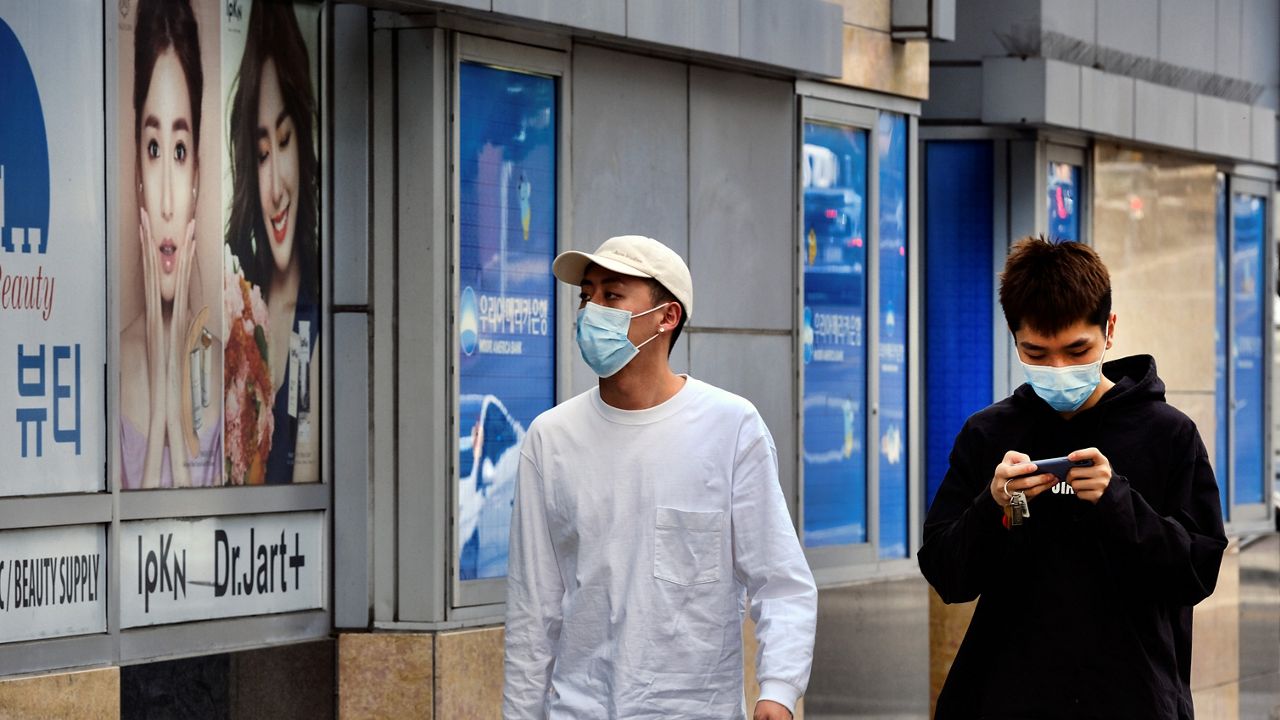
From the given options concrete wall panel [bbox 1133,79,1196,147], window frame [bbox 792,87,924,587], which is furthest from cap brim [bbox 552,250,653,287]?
concrete wall panel [bbox 1133,79,1196,147]

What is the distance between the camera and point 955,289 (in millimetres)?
13547

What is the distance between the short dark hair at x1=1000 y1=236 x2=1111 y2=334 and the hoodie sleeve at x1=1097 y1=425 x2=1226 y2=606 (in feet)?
1.02

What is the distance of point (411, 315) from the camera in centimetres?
810

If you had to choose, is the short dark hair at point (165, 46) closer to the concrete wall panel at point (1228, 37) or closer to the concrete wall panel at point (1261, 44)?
the concrete wall panel at point (1228, 37)

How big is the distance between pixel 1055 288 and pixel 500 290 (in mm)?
4906

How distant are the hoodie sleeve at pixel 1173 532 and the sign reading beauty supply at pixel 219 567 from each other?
4561mm

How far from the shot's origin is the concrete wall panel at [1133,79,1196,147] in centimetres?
1380

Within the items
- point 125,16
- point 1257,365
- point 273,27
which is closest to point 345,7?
point 273,27

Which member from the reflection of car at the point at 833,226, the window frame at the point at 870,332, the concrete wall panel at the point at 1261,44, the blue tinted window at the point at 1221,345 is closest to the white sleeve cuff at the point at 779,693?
the window frame at the point at 870,332

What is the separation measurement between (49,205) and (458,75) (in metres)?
1.89

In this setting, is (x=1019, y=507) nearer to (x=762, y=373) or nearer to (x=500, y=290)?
(x=500, y=290)

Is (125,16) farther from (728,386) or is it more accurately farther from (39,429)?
(728,386)

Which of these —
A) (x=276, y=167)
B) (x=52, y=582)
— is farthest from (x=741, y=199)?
(x=52, y=582)

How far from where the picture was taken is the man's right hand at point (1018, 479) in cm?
357
